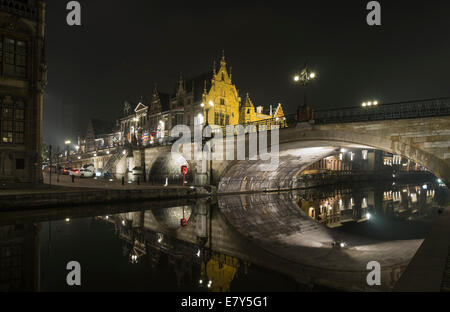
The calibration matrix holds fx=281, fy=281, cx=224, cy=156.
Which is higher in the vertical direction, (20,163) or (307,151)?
(307,151)

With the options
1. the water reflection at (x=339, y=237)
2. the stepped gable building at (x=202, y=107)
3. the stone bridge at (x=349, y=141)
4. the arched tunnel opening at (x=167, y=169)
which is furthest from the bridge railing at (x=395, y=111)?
the stepped gable building at (x=202, y=107)

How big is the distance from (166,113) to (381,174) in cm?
5260

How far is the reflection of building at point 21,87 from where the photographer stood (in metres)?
23.6

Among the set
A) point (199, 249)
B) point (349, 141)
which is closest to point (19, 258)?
point (199, 249)

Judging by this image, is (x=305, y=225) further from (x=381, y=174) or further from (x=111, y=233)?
(x=381, y=174)

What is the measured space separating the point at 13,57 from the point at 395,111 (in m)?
30.1

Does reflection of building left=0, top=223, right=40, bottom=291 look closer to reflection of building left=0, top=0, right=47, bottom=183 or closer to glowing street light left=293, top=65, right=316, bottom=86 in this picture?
reflection of building left=0, top=0, right=47, bottom=183

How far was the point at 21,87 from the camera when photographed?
24406 millimetres

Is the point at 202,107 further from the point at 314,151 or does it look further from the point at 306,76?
the point at 306,76

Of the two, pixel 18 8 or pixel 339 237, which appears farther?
pixel 18 8

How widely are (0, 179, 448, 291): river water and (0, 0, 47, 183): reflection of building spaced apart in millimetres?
9130

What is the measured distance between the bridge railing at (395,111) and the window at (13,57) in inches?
1020

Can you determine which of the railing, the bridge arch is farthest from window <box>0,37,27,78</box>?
the bridge arch

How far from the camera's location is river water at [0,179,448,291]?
7359 mm
